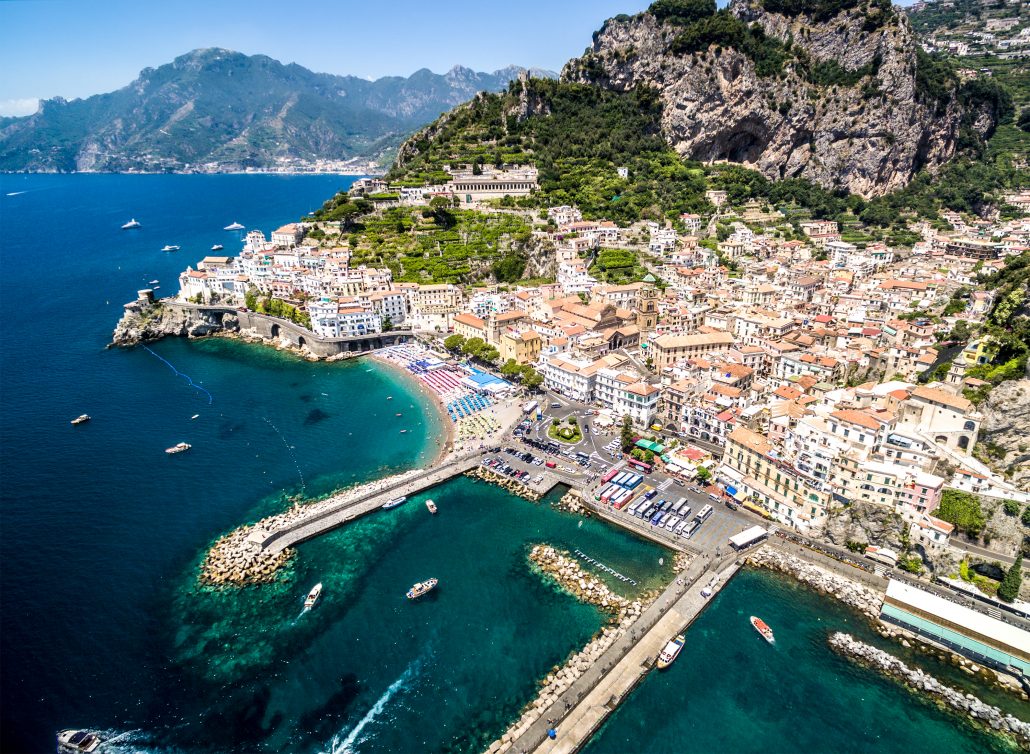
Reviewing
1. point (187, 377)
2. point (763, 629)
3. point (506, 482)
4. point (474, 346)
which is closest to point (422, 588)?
point (506, 482)

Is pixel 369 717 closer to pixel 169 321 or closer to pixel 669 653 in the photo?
pixel 669 653

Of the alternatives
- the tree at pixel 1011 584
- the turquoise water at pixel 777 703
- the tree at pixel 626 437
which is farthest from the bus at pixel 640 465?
the tree at pixel 1011 584

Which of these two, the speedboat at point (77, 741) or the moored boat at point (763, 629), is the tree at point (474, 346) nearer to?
the moored boat at point (763, 629)

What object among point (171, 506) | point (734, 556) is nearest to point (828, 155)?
point (734, 556)

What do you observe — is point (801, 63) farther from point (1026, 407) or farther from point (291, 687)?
point (291, 687)

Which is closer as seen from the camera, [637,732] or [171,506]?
[637,732]

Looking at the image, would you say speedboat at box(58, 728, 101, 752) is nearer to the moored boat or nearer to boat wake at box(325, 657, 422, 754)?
boat wake at box(325, 657, 422, 754)

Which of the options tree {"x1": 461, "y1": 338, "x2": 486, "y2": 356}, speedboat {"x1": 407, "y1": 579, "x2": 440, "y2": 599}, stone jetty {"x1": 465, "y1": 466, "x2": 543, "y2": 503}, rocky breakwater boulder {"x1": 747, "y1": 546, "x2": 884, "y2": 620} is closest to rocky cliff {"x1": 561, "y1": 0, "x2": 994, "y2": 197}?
tree {"x1": 461, "y1": 338, "x2": 486, "y2": 356}
